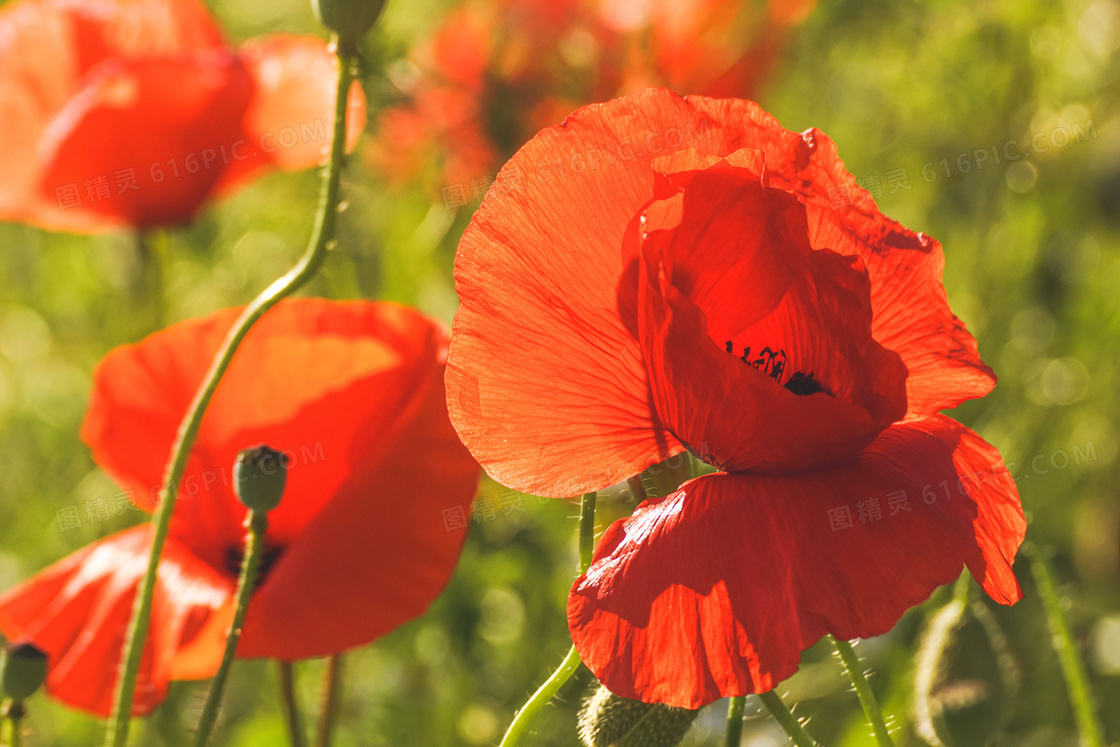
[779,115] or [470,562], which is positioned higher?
[779,115]

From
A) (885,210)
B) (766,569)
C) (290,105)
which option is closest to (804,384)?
(766,569)

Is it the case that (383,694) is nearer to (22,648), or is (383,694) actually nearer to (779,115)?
(22,648)

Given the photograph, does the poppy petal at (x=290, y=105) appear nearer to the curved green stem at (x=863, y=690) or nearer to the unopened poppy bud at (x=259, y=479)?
the unopened poppy bud at (x=259, y=479)

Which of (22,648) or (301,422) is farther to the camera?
(301,422)

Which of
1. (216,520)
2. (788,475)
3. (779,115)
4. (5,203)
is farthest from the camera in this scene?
(779,115)

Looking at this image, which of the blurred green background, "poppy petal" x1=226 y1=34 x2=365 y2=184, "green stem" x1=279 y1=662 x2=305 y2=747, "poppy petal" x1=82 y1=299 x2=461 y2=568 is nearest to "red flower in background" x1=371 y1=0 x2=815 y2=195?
the blurred green background

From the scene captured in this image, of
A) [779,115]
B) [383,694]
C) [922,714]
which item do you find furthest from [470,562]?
[779,115]

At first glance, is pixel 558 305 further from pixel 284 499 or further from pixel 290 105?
pixel 290 105
